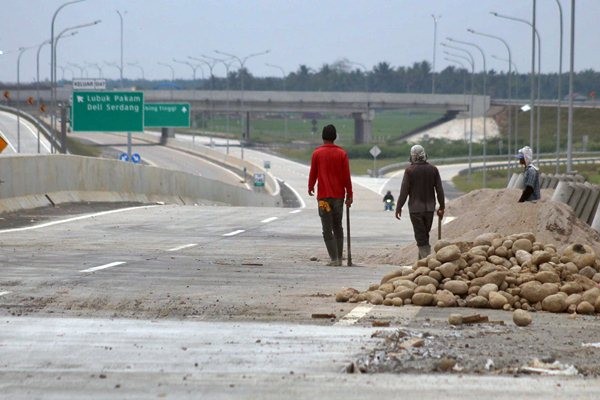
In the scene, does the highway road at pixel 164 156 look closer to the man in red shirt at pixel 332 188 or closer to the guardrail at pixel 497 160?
the guardrail at pixel 497 160

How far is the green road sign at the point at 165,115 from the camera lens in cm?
8064

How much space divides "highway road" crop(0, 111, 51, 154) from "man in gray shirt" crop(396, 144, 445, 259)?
7784cm

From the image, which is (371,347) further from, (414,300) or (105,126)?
(105,126)

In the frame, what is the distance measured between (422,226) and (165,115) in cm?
6363

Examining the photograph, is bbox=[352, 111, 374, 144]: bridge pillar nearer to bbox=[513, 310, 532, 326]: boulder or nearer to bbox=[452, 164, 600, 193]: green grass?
bbox=[452, 164, 600, 193]: green grass

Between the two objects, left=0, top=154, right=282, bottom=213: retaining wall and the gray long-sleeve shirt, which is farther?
left=0, top=154, right=282, bottom=213: retaining wall

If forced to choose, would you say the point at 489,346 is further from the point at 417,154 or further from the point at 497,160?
the point at 497,160

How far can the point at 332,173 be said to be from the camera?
18578 mm

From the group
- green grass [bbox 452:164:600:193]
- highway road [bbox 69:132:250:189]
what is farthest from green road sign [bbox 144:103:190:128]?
green grass [bbox 452:164:600:193]

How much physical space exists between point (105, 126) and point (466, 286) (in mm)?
A: 44615

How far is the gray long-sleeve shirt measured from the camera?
18.4 m

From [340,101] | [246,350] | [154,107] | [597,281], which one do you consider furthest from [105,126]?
[340,101]

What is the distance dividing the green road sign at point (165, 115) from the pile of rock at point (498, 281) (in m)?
66.4

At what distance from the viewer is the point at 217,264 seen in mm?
18156
